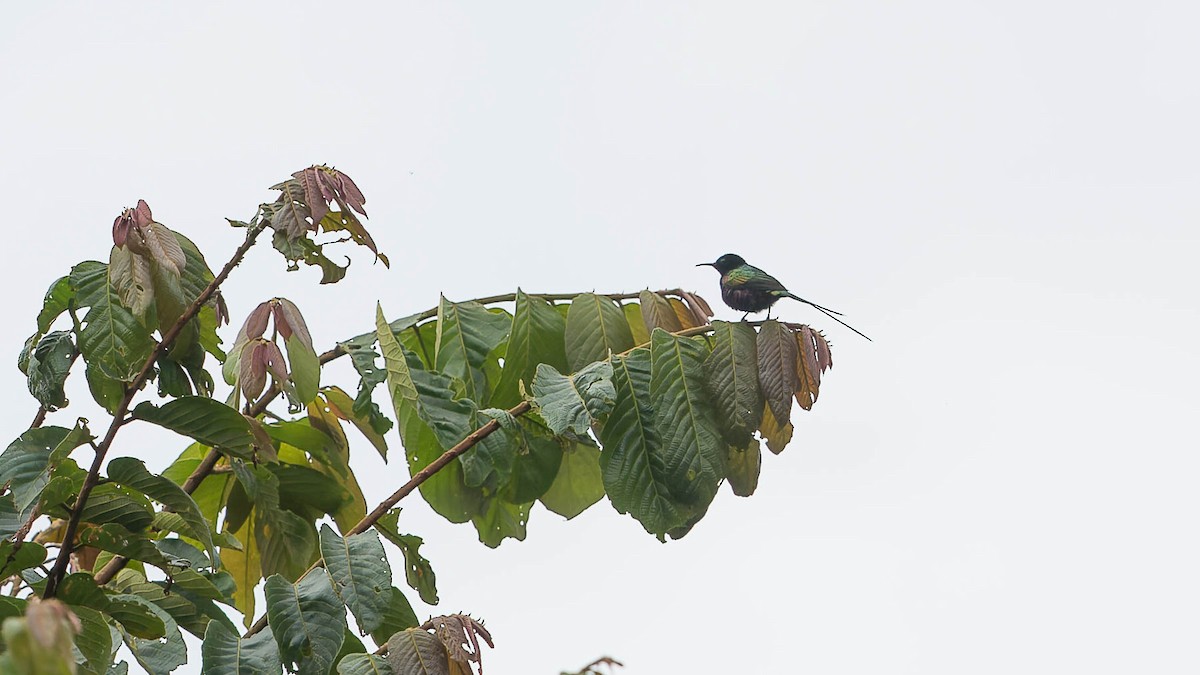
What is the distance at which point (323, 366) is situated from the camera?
115 inches

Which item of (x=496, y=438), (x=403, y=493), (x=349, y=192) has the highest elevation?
(x=349, y=192)

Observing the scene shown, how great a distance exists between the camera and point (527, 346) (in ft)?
9.65

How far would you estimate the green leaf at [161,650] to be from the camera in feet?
6.65

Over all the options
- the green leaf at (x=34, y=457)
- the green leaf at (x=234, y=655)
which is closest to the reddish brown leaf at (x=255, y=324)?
the green leaf at (x=34, y=457)

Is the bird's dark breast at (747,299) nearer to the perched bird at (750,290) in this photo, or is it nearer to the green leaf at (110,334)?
the perched bird at (750,290)

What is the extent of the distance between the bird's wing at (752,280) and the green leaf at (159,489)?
200cm

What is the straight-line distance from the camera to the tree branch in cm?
190

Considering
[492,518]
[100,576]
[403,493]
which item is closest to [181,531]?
[100,576]

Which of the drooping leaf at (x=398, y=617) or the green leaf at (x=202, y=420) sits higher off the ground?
the green leaf at (x=202, y=420)

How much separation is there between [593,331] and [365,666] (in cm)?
131

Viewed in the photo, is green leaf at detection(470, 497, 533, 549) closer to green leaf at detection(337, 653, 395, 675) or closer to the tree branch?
the tree branch

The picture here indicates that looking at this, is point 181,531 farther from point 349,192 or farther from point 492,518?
point 492,518

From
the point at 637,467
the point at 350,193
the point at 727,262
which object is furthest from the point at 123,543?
the point at 727,262

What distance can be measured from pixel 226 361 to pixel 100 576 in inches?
19.4
